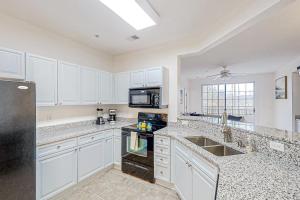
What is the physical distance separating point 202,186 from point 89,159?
1955 millimetres

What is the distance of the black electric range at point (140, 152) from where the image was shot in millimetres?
2615

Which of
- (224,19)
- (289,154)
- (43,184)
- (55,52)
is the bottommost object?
(43,184)

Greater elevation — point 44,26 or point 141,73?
point 44,26

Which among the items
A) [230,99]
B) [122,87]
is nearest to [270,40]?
[122,87]

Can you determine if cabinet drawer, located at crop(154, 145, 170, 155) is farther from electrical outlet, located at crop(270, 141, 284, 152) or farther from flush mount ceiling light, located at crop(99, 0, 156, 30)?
flush mount ceiling light, located at crop(99, 0, 156, 30)

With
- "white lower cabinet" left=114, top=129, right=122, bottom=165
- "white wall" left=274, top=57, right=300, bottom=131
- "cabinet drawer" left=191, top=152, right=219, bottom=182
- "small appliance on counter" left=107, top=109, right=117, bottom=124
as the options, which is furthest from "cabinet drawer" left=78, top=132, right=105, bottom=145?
"white wall" left=274, top=57, right=300, bottom=131

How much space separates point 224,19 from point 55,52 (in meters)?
2.95

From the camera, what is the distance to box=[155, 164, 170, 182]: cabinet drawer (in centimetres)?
246

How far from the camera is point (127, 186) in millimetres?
2516

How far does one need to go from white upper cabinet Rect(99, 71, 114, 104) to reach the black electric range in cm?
88

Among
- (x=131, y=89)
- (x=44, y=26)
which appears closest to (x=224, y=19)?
(x=131, y=89)

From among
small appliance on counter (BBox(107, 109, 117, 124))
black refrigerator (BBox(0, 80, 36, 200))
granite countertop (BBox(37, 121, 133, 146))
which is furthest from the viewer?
small appliance on counter (BBox(107, 109, 117, 124))

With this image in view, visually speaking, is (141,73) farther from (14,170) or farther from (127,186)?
(14,170)

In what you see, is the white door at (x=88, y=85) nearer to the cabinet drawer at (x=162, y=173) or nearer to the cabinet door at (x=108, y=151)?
the cabinet door at (x=108, y=151)
